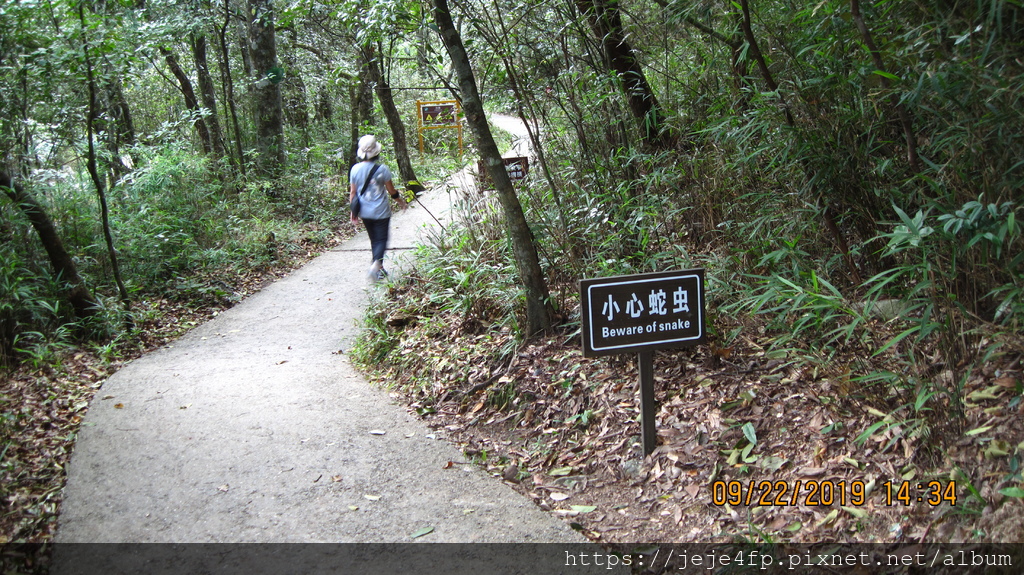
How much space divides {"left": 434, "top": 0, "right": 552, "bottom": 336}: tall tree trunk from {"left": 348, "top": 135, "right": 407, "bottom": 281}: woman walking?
3.24m

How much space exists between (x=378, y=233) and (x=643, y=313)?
18.6 ft

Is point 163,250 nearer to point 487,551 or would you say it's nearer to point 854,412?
point 487,551

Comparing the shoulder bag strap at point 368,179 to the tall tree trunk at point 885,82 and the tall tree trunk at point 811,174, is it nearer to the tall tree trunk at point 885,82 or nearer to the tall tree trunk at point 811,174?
the tall tree trunk at point 811,174

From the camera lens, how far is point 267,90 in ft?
44.1

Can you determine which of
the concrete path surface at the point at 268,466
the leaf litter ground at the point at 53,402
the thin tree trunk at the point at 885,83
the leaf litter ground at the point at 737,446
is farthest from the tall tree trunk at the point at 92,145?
the thin tree trunk at the point at 885,83

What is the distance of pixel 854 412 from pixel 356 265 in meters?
8.45

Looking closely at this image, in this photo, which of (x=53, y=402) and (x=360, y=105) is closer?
(x=53, y=402)

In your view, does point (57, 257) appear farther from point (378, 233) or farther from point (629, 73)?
point (629, 73)

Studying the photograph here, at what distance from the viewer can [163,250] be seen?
978 cm

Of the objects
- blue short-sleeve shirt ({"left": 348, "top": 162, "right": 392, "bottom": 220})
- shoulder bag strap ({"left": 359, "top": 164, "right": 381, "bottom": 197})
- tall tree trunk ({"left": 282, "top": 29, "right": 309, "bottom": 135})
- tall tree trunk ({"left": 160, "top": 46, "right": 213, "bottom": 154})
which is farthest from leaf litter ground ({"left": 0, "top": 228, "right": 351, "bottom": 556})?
tall tree trunk ({"left": 282, "top": 29, "right": 309, "bottom": 135})

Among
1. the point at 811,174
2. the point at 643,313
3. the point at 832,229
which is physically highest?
the point at 811,174

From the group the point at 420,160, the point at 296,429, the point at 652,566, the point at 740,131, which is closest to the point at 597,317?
the point at 652,566
